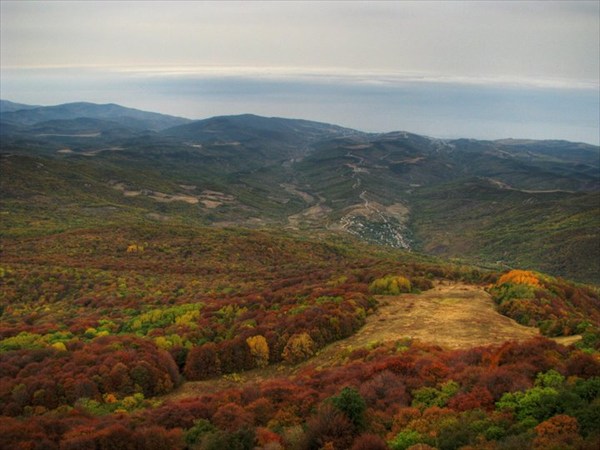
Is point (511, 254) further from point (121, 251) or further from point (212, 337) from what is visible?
point (212, 337)

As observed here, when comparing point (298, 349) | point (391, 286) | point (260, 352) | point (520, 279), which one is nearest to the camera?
point (298, 349)

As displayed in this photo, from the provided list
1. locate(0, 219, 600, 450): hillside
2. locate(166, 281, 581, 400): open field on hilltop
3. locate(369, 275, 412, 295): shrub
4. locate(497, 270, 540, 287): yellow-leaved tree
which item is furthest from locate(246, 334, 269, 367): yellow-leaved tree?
locate(497, 270, 540, 287): yellow-leaved tree

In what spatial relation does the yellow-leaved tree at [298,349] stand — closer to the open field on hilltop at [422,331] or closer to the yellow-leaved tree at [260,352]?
the open field on hilltop at [422,331]

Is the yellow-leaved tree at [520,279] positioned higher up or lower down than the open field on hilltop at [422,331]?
higher up

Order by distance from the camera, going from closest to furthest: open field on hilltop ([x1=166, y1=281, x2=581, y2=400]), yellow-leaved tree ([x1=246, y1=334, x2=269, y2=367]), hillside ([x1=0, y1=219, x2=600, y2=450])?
1. hillside ([x1=0, y1=219, x2=600, y2=450])
2. open field on hilltop ([x1=166, y1=281, x2=581, y2=400])
3. yellow-leaved tree ([x1=246, y1=334, x2=269, y2=367])

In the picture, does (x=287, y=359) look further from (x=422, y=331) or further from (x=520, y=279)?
(x=520, y=279)

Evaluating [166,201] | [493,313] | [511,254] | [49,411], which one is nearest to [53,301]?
[49,411]

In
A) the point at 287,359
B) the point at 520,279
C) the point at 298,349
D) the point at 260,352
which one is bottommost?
the point at 287,359

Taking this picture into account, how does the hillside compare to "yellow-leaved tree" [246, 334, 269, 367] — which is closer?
the hillside

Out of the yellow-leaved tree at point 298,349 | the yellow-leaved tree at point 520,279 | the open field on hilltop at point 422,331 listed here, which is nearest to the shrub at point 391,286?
the open field on hilltop at point 422,331

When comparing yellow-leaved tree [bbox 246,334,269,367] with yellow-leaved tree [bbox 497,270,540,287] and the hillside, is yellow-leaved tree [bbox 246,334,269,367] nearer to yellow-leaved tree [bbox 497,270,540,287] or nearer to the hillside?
the hillside

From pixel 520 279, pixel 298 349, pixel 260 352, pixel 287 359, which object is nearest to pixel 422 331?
pixel 298 349
